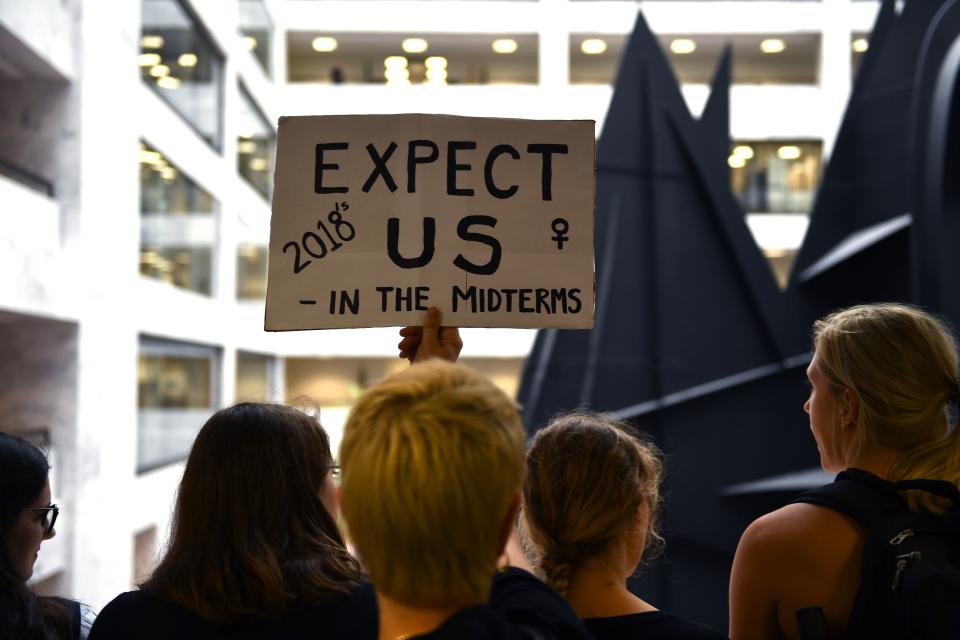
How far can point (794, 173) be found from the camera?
25.0 meters

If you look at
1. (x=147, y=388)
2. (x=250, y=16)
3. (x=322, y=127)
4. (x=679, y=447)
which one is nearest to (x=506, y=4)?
(x=250, y=16)

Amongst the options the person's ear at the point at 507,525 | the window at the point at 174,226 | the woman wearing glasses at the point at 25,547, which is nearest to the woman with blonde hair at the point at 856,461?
the person's ear at the point at 507,525

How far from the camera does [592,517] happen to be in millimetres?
1991

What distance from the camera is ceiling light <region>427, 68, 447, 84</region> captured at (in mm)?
27047

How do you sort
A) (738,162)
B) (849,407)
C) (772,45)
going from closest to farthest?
(849,407) < (772,45) < (738,162)

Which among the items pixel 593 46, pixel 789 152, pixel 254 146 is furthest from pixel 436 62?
pixel 789 152

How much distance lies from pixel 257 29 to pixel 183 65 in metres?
7.25

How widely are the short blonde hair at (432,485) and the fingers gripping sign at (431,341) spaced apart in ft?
3.12

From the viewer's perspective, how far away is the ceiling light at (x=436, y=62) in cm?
2716

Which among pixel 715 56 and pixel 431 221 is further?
pixel 715 56

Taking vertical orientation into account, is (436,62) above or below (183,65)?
above

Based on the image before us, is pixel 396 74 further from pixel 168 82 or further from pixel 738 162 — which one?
pixel 168 82

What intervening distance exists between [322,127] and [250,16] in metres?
22.5

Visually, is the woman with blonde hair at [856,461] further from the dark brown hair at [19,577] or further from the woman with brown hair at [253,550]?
the dark brown hair at [19,577]
